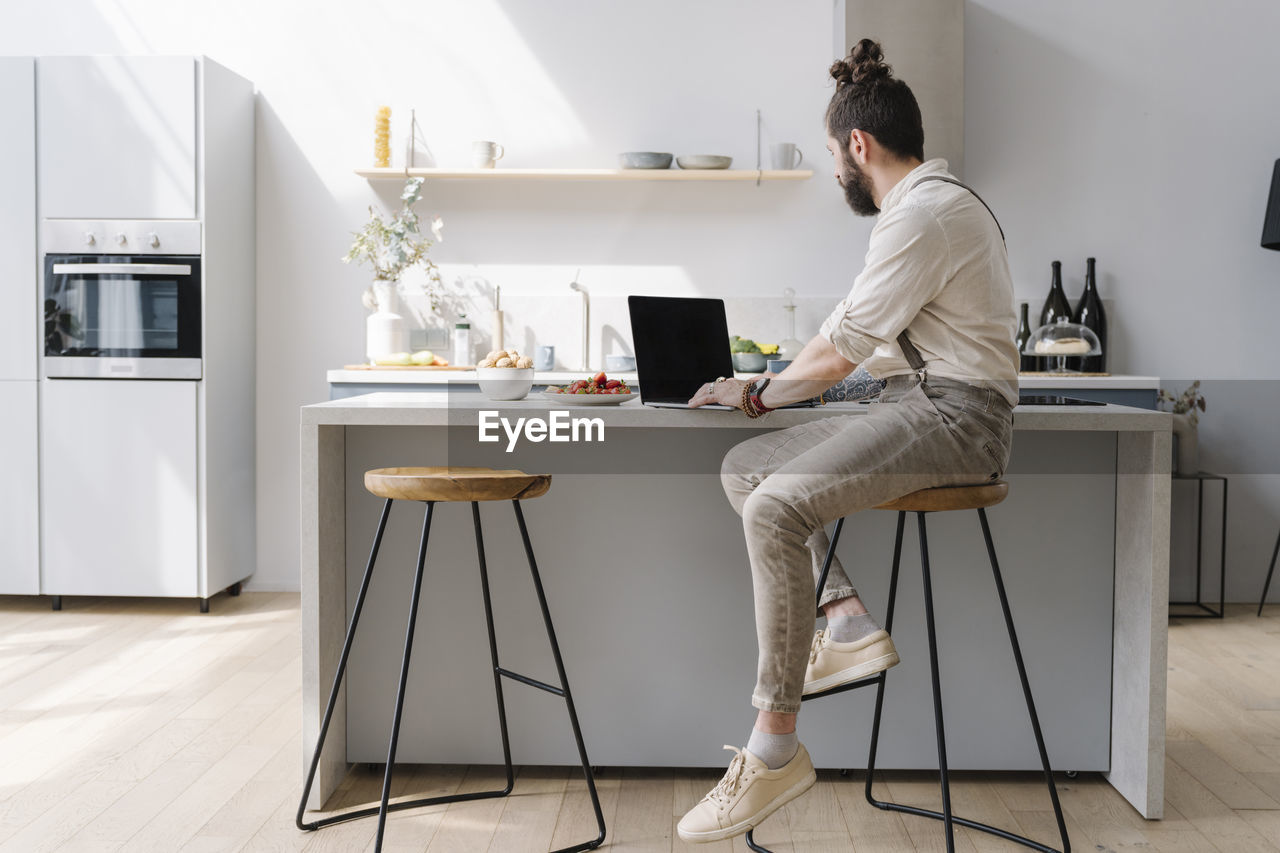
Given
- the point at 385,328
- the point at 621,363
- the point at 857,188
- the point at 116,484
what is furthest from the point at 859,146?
the point at 116,484

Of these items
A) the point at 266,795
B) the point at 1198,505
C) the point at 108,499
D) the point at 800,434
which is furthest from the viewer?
the point at 1198,505

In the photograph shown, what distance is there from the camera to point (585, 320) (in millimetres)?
4434

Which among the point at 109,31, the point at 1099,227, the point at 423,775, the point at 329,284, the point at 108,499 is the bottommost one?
the point at 423,775

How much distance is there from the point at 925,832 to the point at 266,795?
1.43 m

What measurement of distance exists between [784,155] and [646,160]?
1.85 feet

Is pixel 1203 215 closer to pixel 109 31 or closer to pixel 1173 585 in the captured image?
pixel 1173 585

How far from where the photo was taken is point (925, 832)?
219cm

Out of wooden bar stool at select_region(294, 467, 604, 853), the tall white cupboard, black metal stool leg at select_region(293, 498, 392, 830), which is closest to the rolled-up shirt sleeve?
wooden bar stool at select_region(294, 467, 604, 853)

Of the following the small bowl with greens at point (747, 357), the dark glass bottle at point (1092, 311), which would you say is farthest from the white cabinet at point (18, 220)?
the dark glass bottle at point (1092, 311)

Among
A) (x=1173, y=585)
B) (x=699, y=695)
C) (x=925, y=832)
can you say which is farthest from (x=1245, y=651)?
(x=699, y=695)

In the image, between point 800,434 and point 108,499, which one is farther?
point 108,499

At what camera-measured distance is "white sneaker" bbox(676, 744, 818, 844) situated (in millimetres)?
1876

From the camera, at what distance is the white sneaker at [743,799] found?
1.88m

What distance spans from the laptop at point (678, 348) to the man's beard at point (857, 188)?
1.14 ft
